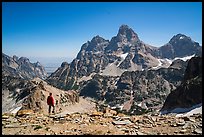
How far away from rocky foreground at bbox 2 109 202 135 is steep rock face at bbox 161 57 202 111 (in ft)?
222

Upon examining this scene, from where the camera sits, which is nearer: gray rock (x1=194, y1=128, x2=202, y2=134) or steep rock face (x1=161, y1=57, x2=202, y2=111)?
gray rock (x1=194, y1=128, x2=202, y2=134)

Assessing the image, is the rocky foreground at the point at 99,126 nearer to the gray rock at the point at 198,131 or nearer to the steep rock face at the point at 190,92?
the gray rock at the point at 198,131

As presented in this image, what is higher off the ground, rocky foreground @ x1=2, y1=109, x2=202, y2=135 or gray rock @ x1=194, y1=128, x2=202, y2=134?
rocky foreground @ x1=2, y1=109, x2=202, y2=135

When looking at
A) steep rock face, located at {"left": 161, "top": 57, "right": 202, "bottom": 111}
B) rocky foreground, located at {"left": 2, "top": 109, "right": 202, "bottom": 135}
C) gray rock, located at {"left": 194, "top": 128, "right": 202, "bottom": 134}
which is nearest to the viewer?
gray rock, located at {"left": 194, "top": 128, "right": 202, "bottom": 134}

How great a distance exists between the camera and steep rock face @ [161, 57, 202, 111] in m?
89.2

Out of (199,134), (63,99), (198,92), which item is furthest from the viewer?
(63,99)

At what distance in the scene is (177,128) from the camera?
16.2 metres

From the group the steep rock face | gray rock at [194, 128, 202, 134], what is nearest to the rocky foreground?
gray rock at [194, 128, 202, 134]

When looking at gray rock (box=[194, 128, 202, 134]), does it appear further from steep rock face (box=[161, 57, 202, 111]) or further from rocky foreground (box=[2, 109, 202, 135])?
steep rock face (box=[161, 57, 202, 111])

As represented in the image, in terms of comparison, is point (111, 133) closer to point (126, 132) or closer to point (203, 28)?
point (126, 132)

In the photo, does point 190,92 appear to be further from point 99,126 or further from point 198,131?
point 99,126

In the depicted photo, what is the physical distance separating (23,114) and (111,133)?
10.1 m

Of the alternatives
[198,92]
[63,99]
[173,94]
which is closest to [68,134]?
[198,92]

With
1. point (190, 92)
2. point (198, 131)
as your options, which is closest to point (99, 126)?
point (198, 131)
